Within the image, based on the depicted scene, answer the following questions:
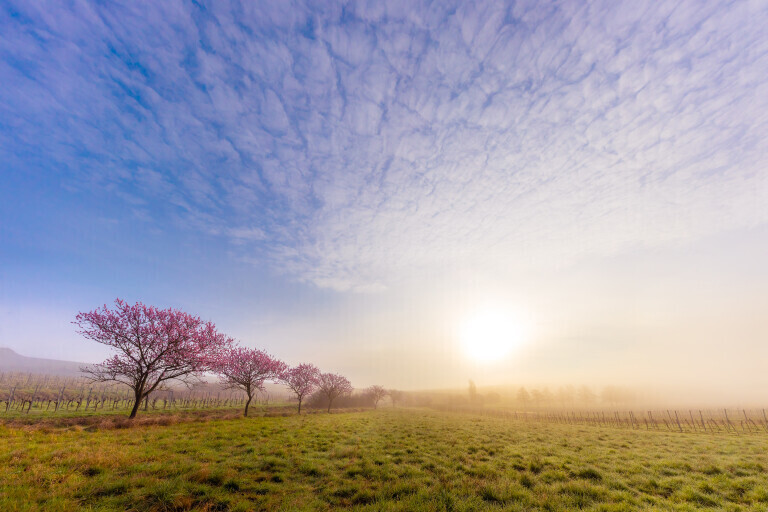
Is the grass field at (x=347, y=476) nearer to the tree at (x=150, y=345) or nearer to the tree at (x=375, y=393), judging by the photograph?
the tree at (x=150, y=345)

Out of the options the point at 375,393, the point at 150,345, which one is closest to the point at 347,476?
the point at 150,345

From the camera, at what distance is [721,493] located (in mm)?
10125

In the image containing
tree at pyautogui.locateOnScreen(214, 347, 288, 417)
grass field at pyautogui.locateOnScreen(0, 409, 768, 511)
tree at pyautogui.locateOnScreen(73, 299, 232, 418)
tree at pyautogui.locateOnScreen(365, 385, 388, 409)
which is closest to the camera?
grass field at pyautogui.locateOnScreen(0, 409, 768, 511)

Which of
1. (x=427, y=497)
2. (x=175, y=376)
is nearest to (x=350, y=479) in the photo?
(x=427, y=497)

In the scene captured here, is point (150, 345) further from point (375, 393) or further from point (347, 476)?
point (375, 393)

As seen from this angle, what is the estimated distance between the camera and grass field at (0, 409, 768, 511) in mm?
8312

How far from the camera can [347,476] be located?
1116cm

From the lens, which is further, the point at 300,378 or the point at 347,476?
the point at 300,378

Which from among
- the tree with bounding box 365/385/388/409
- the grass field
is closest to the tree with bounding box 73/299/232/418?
the grass field

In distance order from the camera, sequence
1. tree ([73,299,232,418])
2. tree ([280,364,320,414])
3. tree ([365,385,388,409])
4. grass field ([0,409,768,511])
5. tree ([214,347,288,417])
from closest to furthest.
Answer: grass field ([0,409,768,511]) < tree ([73,299,232,418]) < tree ([214,347,288,417]) < tree ([280,364,320,414]) < tree ([365,385,388,409])

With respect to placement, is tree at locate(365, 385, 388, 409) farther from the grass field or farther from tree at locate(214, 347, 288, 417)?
the grass field

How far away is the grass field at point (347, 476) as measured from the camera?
831cm

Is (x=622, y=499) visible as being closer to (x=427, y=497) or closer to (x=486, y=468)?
(x=486, y=468)

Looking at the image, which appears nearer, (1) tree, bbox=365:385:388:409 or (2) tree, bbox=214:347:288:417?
(2) tree, bbox=214:347:288:417
